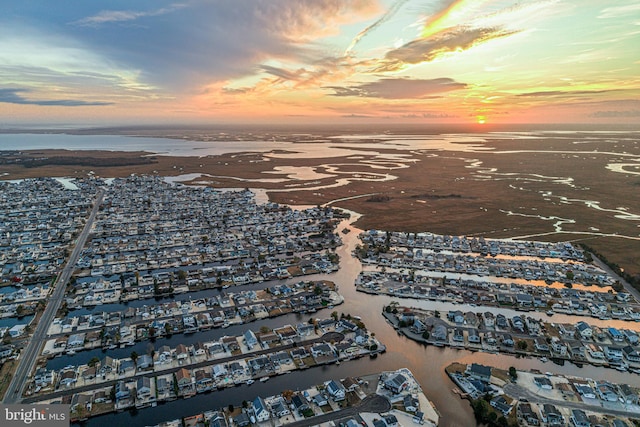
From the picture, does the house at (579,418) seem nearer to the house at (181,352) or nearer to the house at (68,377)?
the house at (181,352)

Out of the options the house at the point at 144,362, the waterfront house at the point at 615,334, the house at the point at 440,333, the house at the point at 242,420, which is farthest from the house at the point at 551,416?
the house at the point at 144,362

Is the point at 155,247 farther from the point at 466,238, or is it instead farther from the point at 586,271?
the point at 586,271

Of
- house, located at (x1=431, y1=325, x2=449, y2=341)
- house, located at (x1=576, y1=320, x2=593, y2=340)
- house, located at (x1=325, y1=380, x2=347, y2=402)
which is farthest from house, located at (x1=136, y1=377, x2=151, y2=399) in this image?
house, located at (x1=576, y1=320, x2=593, y2=340)

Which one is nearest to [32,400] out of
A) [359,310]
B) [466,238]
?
[359,310]

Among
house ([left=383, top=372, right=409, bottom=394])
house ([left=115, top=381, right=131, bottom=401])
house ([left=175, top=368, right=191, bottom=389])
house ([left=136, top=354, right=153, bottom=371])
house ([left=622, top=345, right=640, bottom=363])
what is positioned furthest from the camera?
house ([left=622, top=345, right=640, bottom=363])

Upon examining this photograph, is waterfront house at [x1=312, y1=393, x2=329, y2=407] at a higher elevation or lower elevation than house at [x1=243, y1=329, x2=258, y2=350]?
lower

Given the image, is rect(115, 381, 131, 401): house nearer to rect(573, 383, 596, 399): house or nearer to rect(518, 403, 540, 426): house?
rect(518, 403, 540, 426): house
